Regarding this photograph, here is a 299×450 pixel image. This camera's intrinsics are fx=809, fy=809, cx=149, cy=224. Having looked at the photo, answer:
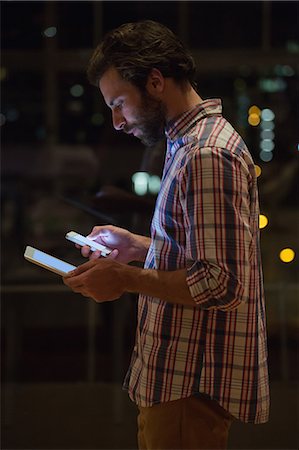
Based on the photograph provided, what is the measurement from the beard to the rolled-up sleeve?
148 millimetres

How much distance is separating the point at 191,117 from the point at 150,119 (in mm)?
71

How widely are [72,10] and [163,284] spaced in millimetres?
1940

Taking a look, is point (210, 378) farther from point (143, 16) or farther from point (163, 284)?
point (143, 16)

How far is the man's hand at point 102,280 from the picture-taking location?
48.3 inches

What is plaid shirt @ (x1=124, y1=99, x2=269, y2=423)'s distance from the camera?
1.18m

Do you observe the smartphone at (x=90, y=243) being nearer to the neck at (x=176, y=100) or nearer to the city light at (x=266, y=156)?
the neck at (x=176, y=100)

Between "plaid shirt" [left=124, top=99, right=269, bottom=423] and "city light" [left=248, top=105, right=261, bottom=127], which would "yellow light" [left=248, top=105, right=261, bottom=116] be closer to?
"city light" [left=248, top=105, right=261, bottom=127]

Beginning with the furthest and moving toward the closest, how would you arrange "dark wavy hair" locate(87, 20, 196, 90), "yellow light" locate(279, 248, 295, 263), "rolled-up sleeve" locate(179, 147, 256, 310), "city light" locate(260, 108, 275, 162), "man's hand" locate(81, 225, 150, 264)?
"yellow light" locate(279, 248, 295, 263) → "city light" locate(260, 108, 275, 162) → "man's hand" locate(81, 225, 150, 264) → "dark wavy hair" locate(87, 20, 196, 90) → "rolled-up sleeve" locate(179, 147, 256, 310)

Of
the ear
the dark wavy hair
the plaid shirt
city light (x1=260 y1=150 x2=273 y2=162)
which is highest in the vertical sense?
city light (x1=260 y1=150 x2=273 y2=162)

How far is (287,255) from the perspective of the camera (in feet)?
10.3

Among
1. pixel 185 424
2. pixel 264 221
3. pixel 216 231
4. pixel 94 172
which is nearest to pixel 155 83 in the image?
pixel 216 231

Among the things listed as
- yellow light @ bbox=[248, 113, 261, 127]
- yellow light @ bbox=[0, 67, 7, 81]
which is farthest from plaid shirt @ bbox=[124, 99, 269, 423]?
yellow light @ bbox=[0, 67, 7, 81]

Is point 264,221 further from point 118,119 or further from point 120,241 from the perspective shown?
point 118,119

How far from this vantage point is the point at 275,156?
9.84 feet
